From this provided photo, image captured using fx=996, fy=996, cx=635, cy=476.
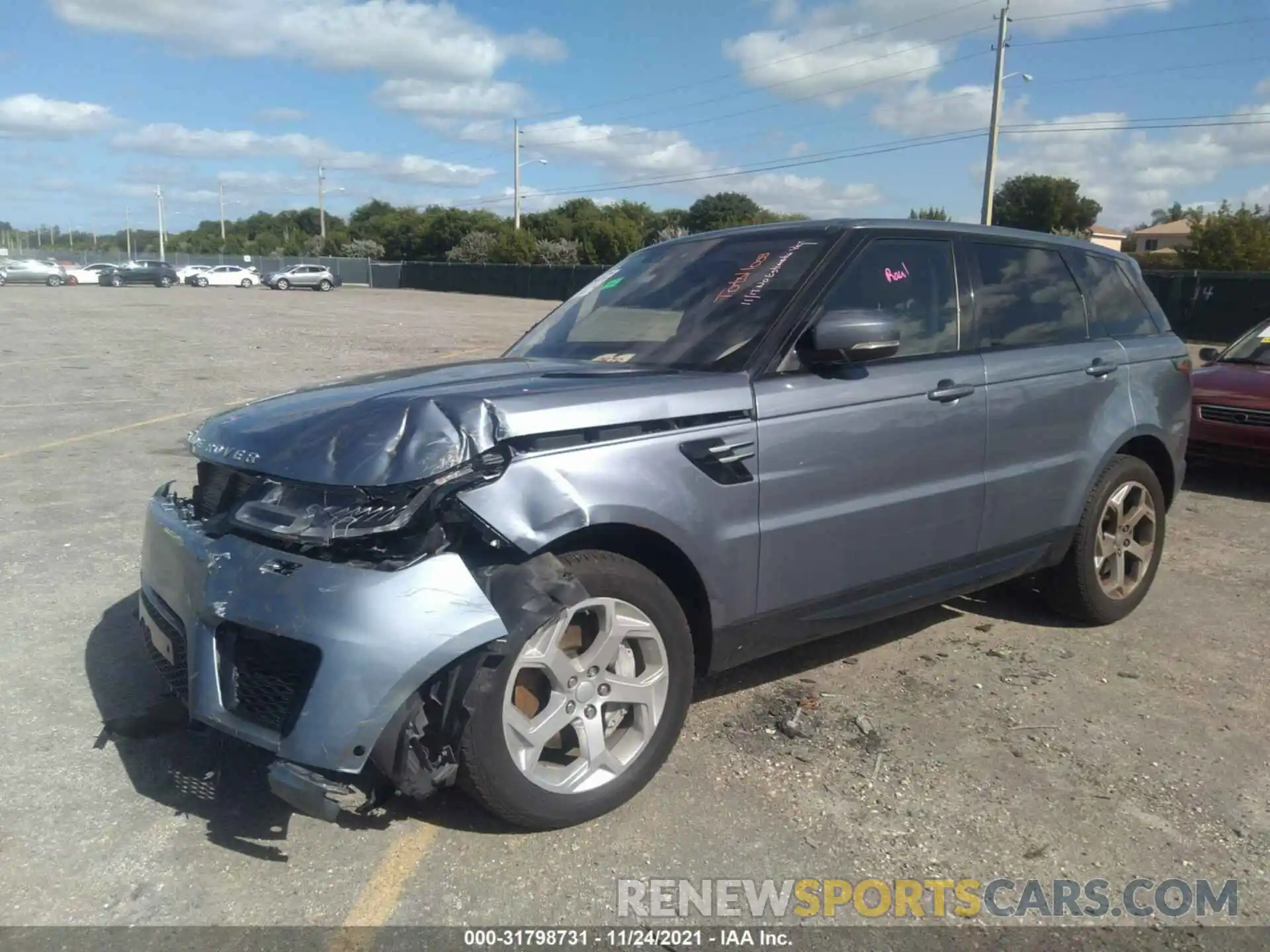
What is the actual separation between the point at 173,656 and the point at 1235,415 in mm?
8119

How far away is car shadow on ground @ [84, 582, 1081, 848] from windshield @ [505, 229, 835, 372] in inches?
55.8

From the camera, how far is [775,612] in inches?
139

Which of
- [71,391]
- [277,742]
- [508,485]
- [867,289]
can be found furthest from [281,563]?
[71,391]

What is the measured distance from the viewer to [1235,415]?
8.09 meters

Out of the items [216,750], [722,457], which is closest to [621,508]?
[722,457]

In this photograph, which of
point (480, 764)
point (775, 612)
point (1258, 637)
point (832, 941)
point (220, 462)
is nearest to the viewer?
point (832, 941)

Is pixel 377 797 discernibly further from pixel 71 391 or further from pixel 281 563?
pixel 71 391

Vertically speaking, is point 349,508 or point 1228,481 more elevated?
point 349,508

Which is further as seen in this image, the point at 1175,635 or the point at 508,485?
the point at 1175,635

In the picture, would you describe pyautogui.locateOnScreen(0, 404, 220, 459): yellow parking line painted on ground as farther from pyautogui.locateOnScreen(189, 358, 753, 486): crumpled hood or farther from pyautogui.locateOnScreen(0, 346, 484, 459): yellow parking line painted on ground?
pyautogui.locateOnScreen(189, 358, 753, 486): crumpled hood

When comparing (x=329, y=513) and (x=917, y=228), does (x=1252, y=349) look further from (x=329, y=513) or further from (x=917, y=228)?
(x=329, y=513)

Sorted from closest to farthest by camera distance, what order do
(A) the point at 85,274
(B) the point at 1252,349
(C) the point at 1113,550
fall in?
1. (C) the point at 1113,550
2. (B) the point at 1252,349
3. (A) the point at 85,274

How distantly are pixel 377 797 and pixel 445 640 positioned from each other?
0.57 meters

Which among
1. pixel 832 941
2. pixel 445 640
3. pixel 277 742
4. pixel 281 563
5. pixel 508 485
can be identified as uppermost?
pixel 508 485
